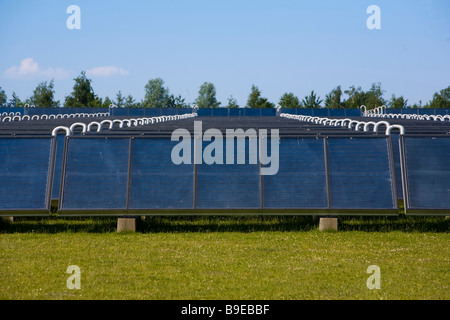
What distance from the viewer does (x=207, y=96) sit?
10488 cm

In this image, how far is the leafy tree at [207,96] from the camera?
105 m

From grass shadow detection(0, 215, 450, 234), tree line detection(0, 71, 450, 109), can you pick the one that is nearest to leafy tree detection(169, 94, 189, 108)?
tree line detection(0, 71, 450, 109)

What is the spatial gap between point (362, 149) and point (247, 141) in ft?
9.27

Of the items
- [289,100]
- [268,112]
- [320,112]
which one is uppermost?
[289,100]

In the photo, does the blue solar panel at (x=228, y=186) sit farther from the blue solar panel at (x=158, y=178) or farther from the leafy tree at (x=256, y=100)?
the leafy tree at (x=256, y=100)

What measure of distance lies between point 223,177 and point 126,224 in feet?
8.33

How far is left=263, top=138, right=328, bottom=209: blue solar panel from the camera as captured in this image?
486 inches

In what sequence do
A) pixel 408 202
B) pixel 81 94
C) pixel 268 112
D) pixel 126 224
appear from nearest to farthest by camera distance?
pixel 126 224
pixel 408 202
pixel 268 112
pixel 81 94

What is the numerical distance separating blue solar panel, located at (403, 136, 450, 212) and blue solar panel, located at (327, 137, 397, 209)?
429 mm

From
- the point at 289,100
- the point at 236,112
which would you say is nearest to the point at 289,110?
the point at 236,112

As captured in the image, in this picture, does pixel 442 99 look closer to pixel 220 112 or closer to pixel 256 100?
pixel 256 100

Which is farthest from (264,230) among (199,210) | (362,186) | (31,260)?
(31,260)

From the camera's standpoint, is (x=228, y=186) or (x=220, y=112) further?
(x=220, y=112)

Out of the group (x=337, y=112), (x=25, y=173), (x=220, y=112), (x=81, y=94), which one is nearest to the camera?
(x=25, y=173)
